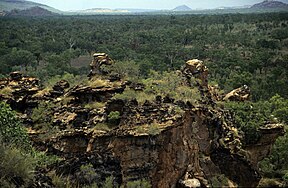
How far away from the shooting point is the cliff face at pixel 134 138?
18609 mm

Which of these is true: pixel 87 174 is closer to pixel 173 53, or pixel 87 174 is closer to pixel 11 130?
pixel 11 130

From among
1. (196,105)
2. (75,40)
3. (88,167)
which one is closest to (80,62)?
(75,40)

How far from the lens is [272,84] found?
58.2 metres

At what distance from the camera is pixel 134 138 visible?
62.6 feet

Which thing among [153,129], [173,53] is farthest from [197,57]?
[153,129]

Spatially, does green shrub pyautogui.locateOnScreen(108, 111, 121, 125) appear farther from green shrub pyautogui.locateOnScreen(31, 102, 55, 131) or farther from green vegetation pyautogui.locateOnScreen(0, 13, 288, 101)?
green vegetation pyautogui.locateOnScreen(0, 13, 288, 101)

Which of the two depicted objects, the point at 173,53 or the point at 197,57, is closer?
the point at 197,57

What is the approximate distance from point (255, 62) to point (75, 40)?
162 ft

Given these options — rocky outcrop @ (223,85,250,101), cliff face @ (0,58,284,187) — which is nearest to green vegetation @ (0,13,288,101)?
cliff face @ (0,58,284,187)

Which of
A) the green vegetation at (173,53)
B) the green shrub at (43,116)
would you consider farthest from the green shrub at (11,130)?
the green vegetation at (173,53)

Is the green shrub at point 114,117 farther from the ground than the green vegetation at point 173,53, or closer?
farther from the ground

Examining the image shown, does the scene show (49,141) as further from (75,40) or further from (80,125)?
(75,40)

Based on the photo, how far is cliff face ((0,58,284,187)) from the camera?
18.6 m

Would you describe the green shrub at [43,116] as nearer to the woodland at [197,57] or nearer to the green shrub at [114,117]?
the green shrub at [114,117]
